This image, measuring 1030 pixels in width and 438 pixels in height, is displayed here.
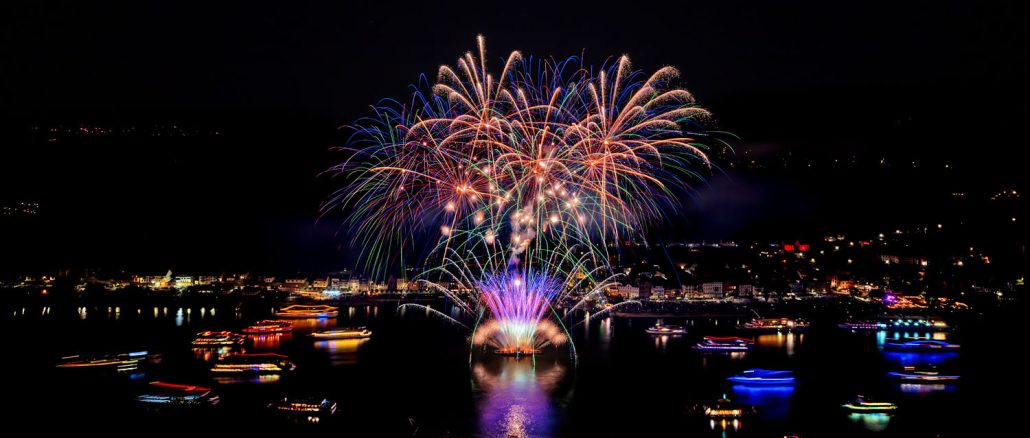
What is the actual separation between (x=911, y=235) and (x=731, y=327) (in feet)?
150

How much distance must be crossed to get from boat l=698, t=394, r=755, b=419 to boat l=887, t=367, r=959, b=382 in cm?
809

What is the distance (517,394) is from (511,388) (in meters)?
0.77

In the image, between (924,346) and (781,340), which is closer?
(924,346)

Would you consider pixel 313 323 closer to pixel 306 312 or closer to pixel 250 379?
pixel 306 312

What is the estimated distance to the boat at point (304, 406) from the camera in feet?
59.5

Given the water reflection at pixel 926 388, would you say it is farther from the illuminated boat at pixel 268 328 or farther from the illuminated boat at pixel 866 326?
the illuminated boat at pixel 268 328

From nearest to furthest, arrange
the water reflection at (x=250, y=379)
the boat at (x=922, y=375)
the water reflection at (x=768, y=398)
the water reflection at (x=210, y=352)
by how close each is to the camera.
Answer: the water reflection at (x=768, y=398)
the water reflection at (x=250, y=379)
the boat at (x=922, y=375)
the water reflection at (x=210, y=352)

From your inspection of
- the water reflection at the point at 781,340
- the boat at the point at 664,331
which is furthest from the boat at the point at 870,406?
the boat at the point at 664,331

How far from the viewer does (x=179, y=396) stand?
63.8 ft

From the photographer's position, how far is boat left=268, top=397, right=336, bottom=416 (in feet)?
59.5

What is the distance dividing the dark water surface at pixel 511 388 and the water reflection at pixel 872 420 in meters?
0.05

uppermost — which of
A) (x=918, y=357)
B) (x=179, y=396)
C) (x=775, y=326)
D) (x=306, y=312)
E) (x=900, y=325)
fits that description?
(x=306, y=312)

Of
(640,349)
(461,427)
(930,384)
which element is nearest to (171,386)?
(461,427)

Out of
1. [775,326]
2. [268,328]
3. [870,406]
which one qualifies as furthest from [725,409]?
[268,328]
